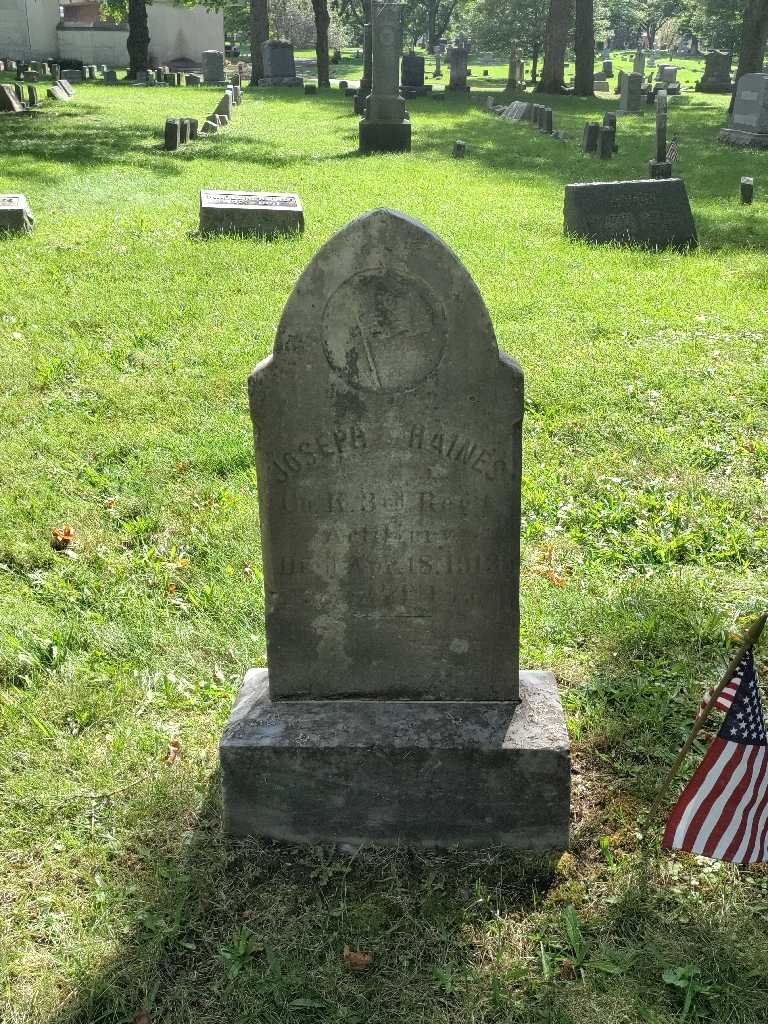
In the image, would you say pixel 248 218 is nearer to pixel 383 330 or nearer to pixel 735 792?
pixel 383 330

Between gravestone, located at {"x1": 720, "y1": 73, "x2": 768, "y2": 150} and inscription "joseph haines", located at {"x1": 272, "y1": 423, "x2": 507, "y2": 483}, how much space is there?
70.1 feet

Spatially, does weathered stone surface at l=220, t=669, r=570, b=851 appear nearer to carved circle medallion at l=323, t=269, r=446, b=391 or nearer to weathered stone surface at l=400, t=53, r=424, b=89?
carved circle medallion at l=323, t=269, r=446, b=391

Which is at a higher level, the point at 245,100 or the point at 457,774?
the point at 245,100

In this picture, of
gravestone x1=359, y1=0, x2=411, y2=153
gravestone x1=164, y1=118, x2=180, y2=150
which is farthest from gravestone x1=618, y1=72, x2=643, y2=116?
gravestone x1=164, y1=118, x2=180, y2=150

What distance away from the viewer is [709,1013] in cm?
262

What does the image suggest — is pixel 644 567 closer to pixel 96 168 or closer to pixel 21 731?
pixel 21 731

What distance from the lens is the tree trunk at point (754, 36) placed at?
25.4 metres

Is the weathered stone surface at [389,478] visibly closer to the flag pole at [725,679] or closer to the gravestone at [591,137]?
the flag pole at [725,679]

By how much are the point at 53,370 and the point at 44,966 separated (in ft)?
17.3

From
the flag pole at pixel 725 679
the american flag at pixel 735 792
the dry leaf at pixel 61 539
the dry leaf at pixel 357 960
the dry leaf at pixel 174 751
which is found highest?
the flag pole at pixel 725 679

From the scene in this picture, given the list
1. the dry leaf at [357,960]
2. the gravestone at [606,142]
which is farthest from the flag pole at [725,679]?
the gravestone at [606,142]

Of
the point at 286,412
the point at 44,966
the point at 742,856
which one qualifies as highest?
the point at 286,412

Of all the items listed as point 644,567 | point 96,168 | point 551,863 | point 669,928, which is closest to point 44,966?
point 551,863

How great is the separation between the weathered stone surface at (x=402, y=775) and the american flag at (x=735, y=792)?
431mm
